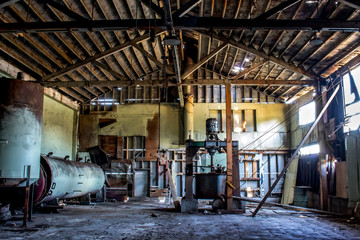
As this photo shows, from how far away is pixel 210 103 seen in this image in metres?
20.3

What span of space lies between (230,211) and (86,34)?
9784mm

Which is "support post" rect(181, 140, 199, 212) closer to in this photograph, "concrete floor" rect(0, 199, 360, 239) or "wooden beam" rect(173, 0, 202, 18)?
"concrete floor" rect(0, 199, 360, 239)

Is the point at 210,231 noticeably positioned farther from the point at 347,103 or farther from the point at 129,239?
the point at 347,103

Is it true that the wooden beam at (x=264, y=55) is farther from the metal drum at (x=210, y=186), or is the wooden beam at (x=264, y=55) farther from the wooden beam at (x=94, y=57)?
the metal drum at (x=210, y=186)

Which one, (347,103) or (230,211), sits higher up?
(347,103)

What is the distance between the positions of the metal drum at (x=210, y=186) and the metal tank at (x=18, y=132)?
623 cm

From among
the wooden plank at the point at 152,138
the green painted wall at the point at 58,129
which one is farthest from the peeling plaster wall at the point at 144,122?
the green painted wall at the point at 58,129

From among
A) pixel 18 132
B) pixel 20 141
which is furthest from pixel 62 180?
pixel 18 132

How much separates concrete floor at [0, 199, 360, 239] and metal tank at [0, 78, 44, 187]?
1.40 metres

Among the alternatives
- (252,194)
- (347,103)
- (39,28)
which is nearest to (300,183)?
(252,194)

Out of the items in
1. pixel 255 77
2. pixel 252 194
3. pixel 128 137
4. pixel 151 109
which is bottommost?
pixel 252 194

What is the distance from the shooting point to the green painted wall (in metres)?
16.1

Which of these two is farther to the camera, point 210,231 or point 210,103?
point 210,103

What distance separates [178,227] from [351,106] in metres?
8.76
